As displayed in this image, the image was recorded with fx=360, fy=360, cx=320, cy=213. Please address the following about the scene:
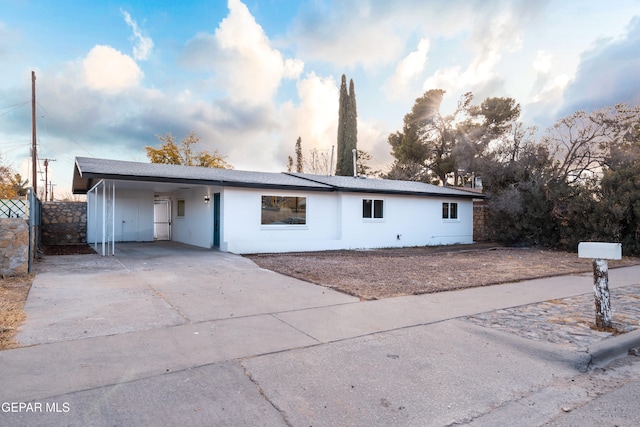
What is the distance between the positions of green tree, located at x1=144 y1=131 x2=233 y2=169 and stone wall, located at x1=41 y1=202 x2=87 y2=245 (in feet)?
61.7

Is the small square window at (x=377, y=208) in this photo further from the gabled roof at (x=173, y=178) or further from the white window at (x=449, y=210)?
the white window at (x=449, y=210)

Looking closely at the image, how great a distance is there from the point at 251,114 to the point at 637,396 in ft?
72.9

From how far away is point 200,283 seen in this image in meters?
7.57

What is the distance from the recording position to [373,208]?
1670cm

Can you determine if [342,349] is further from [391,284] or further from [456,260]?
[456,260]

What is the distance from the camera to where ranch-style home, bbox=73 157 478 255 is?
521 inches

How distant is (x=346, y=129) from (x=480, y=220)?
51.9 ft

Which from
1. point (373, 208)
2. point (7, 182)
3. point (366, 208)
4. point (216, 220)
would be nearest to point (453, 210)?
point (373, 208)

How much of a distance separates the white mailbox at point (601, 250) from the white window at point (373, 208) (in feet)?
38.1

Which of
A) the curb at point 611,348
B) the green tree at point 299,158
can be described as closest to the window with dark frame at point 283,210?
the curb at point 611,348

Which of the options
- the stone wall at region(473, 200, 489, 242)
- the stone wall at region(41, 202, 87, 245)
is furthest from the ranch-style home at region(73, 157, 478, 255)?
the stone wall at region(473, 200, 489, 242)

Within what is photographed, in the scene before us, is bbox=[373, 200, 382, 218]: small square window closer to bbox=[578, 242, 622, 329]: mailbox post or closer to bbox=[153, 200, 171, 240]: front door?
bbox=[153, 200, 171, 240]: front door

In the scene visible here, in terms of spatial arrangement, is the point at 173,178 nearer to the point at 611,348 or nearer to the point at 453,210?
the point at 611,348

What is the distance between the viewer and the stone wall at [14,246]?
7630 millimetres
